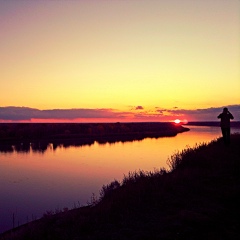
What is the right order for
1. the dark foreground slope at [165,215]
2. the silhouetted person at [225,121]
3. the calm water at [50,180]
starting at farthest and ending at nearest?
the silhouetted person at [225,121], the calm water at [50,180], the dark foreground slope at [165,215]

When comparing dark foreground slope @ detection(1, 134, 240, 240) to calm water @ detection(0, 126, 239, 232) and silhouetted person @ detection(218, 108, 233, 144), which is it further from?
silhouetted person @ detection(218, 108, 233, 144)

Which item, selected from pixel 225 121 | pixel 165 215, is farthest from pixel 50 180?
pixel 165 215

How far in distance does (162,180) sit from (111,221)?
364 cm

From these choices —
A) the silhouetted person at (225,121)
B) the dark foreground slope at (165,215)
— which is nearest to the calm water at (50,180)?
the dark foreground slope at (165,215)

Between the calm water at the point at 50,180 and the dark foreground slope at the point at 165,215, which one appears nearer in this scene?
the dark foreground slope at the point at 165,215

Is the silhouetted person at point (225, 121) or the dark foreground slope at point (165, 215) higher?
the silhouetted person at point (225, 121)

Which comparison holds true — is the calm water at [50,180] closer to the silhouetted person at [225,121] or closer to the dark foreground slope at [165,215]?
the dark foreground slope at [165,215]

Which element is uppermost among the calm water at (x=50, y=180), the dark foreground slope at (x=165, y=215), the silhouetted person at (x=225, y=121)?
the silhouetted person at (x=225, y=121)

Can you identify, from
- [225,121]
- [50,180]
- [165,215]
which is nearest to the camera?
[165,215]

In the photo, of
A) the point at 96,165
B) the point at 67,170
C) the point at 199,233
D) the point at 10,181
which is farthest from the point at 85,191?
the point at 199,233

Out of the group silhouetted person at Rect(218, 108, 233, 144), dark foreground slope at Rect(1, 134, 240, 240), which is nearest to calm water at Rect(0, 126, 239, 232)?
dark foreground slope at Rect(1, 134, 240, 240)

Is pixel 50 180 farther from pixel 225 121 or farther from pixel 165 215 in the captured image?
pixel 165 215

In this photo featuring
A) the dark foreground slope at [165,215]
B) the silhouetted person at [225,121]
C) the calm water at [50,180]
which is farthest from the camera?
the silhouetted person at [225,121]

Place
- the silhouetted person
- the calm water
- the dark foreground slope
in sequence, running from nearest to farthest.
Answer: the dark foreground slope
the calm water
the silhouetted person
